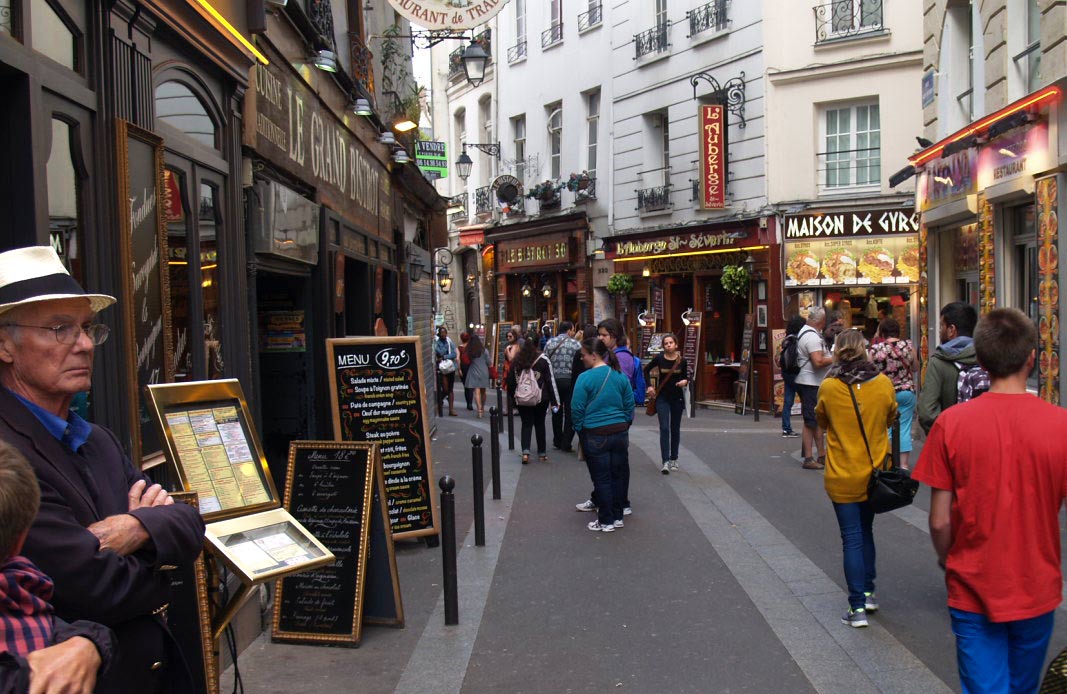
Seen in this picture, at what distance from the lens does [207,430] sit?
15.8 feet

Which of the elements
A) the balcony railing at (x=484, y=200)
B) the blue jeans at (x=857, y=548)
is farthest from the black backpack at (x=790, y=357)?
the balcony railing at (x=484, y=200)

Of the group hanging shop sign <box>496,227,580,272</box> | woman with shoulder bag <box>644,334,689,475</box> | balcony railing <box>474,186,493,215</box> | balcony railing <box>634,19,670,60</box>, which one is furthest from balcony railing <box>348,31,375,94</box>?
balcony railing <box>474,186,493,215</box>

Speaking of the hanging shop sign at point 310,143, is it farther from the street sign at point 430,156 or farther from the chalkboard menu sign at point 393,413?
the street sign at point 430,156

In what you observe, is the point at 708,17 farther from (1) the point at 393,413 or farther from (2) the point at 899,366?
(1) the point at 393,413

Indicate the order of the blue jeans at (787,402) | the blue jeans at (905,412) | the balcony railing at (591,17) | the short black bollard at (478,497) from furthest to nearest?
the balcony railing at (591,17), the blue jeans at (787,402), the blue jeans at (905,412), the short black bollard at (478,497)

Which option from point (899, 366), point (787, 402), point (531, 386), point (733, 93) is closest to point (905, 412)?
point (899, 366)

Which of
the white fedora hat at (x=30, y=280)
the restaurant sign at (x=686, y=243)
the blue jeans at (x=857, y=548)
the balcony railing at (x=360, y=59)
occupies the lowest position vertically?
the blue jeans at (x=857, y=548)

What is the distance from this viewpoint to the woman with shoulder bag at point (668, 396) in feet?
40.7

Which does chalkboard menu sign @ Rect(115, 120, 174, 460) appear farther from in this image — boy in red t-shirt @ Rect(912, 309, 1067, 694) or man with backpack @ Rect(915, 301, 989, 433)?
man with backpack @ Rect(915, 301, 989, 433)

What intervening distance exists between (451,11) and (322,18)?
4.54 ft

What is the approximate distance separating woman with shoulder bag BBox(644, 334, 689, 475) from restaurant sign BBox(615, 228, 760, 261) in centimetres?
970

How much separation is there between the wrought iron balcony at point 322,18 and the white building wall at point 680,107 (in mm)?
12010

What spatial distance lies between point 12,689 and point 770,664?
4403mm

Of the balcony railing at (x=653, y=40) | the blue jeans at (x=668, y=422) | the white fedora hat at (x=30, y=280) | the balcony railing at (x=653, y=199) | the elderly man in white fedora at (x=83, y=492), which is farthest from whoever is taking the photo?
the balcony railing at (x=653, y=199)
